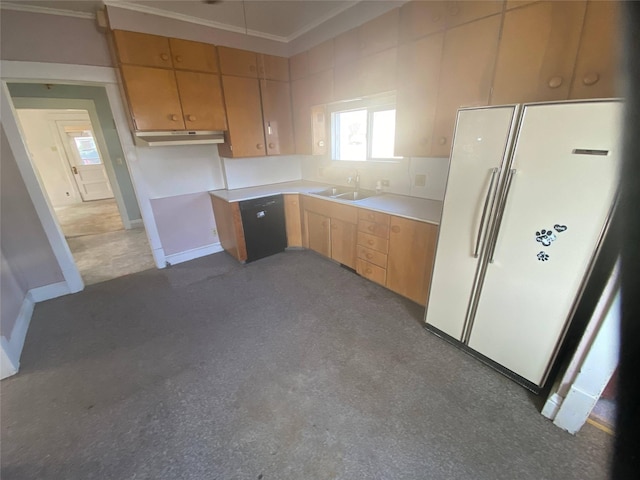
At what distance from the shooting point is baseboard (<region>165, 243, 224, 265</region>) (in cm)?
340

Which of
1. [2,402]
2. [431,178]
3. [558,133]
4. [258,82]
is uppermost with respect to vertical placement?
[258,82]

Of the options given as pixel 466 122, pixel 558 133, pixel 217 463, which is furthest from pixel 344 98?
pixel 217 463

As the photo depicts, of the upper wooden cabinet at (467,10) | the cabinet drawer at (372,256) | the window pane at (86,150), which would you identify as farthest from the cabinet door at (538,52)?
the window pane at (86,150)

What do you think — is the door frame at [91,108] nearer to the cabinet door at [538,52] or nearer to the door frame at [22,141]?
the door frame at [22,141]

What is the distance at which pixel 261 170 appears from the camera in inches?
148

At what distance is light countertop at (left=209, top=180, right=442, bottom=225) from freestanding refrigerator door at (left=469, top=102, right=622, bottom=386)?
0.61m

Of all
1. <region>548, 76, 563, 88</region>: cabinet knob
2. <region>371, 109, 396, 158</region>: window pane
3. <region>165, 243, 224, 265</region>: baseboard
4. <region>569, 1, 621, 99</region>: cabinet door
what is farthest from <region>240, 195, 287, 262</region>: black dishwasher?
<region>569, 1, 621, 99</region>: cabinet door

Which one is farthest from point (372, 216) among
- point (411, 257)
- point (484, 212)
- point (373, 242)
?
point (484, 212)

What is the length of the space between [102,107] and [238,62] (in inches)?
122

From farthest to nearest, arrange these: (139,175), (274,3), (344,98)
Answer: (139,175) < (344,98) < (274,3)

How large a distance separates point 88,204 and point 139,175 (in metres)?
5.52

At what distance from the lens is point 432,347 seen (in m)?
1.96

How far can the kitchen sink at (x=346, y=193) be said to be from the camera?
312cm

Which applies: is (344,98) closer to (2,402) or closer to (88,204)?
(2,402)
